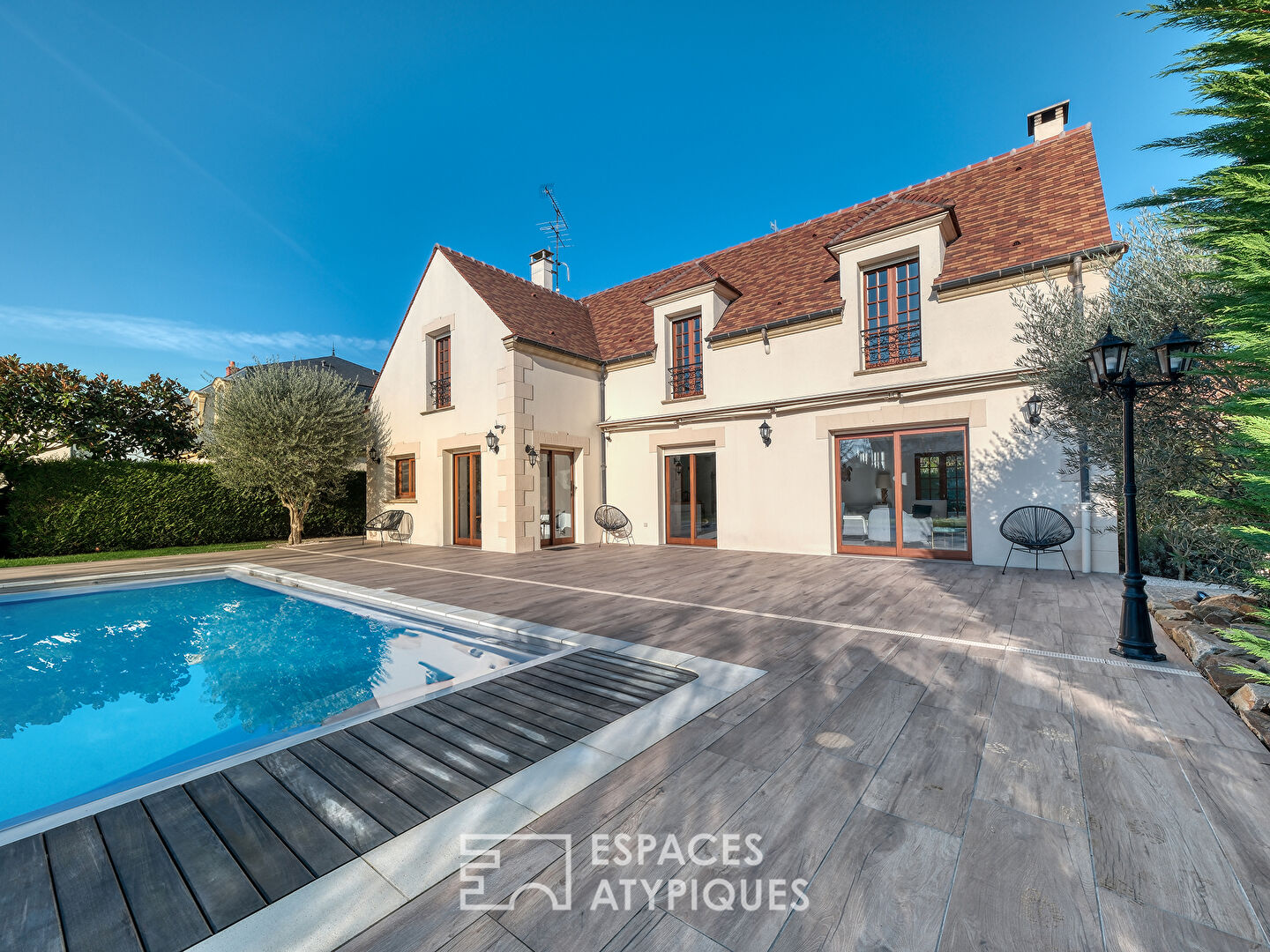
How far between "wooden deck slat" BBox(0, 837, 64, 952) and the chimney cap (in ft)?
51.0

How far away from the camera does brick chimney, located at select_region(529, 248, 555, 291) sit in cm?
1516

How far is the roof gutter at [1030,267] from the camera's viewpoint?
692cm

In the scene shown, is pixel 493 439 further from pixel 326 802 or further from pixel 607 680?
pixel 326 802

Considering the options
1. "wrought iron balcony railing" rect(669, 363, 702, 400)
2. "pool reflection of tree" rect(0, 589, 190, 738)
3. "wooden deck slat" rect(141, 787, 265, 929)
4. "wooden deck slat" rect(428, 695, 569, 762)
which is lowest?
"pool reflection of tree" rect(0, 589, 190, 738)

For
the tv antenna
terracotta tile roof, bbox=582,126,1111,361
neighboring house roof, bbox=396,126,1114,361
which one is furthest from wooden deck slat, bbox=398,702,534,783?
the tv antenna

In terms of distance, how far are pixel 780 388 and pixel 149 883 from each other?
10.1 metres

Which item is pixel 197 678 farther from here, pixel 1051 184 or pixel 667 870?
pixel 1051 184

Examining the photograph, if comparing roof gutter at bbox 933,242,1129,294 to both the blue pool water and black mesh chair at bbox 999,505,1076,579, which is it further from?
the blue pool water

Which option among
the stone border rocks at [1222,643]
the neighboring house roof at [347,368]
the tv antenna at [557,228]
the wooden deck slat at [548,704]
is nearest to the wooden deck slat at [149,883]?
the wooden deck slat at [548,704]

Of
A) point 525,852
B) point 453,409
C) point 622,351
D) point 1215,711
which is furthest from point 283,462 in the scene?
point 1215,711

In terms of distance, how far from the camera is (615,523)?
11.7 meters

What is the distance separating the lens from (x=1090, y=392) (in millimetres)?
5977

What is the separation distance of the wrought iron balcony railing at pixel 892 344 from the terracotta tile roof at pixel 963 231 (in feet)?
3.15

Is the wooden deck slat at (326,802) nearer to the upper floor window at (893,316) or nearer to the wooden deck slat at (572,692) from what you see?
the wooden deck slat at (572,692)
